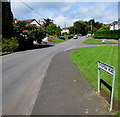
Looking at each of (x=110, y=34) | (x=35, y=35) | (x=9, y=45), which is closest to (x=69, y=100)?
(x=9, y=45)

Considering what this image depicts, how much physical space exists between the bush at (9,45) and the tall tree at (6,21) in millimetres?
1288

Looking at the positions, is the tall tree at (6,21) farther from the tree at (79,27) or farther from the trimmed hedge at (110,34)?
the tree at (79,27)

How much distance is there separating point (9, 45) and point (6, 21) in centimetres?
395

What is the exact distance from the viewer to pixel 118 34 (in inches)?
1344

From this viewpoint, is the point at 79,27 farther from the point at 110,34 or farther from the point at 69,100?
the point at 69,100

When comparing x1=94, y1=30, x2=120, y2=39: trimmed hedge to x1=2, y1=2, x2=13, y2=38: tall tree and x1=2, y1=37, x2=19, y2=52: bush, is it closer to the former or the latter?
x1=2, y1=37, x2=19, y2=52: bush

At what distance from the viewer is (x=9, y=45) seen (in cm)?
2166

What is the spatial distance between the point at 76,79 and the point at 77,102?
8.19 feet

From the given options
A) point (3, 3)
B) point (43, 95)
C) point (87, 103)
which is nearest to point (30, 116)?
point (43, 95)

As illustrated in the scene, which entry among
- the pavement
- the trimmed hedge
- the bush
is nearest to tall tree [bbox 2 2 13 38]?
the bush

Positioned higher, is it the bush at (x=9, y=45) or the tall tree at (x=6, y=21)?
the tall tree at (x=6, y=21)

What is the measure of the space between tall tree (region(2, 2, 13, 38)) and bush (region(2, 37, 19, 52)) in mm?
1288

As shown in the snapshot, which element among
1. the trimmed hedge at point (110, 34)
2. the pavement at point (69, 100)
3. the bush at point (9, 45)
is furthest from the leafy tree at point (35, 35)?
the pavement at point (69, 100)

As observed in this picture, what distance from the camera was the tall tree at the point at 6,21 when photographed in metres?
21.8
